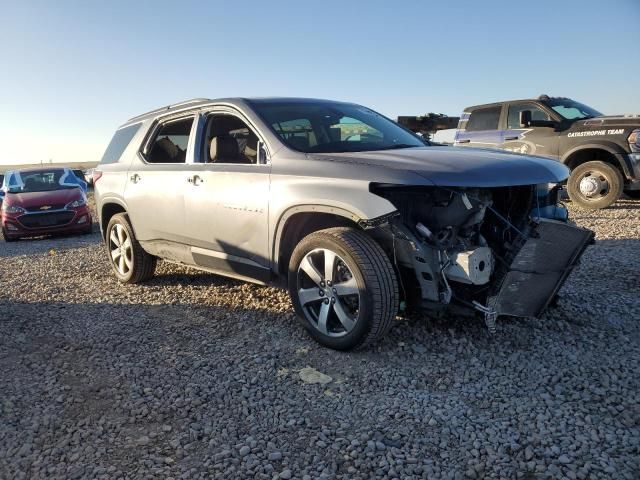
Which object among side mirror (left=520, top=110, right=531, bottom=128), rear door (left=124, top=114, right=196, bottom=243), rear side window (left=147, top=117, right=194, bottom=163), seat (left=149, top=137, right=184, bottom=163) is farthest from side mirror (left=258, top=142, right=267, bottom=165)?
side mirror (left=520, top=110, right=531, bottom=128)

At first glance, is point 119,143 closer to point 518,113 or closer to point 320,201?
point 320,201

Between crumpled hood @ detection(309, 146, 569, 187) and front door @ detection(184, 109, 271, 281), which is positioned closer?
crumpled hood @ detection(309, 146, 569, 187)

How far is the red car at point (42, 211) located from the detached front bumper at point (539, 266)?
10077 millimetres

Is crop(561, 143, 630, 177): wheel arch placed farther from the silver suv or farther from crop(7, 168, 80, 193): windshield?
crop(7, 168, 80, 193): windshield

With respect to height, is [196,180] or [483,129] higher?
[483,129]

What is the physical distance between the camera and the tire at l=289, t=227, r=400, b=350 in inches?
134

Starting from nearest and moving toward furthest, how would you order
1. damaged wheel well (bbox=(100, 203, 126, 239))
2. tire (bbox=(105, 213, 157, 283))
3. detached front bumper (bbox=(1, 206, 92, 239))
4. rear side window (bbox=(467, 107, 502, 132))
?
tire (bbox=(105, 213, 157, 283)), damaged wheel well (bbox=(100, 203, 126, 239)), rear side window (bbox=(467, 107, 502, 132)), detached front bumper (bbox=(1, 206, 92, 239))

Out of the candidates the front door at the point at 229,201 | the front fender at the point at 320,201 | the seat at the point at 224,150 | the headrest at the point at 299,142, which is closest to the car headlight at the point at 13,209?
the front door at the point at 229,201

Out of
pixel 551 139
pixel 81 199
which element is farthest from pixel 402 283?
pixel 81 199

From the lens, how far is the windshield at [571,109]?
31.6 feet

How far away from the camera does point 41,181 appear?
12.1 metres

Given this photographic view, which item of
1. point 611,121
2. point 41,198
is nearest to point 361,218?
point 611,121

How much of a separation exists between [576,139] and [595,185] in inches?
34.2

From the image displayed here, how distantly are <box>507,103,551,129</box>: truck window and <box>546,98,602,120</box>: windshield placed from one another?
205mm
